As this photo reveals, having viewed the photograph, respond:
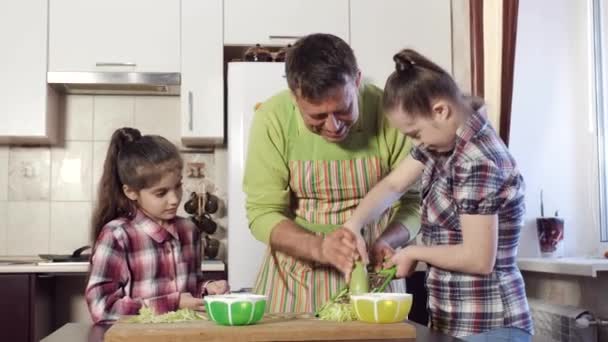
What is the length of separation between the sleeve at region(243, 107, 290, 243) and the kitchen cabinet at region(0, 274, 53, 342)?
1548 mm

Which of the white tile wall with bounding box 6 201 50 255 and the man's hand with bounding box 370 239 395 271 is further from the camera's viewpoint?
the white tile wall with bounding box 6 201 50 255

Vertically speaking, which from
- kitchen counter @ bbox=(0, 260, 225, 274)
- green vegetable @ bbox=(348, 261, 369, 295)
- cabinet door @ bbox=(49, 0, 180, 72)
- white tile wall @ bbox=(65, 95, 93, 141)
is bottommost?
kitchen counter @ bbox=(0, 260, 225, 274)

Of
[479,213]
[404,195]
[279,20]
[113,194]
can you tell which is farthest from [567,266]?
[279,20]

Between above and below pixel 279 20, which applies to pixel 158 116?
below

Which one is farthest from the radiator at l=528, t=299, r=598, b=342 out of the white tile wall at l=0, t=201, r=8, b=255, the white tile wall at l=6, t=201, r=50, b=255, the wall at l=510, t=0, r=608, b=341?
the white tile wall at l=0, t=201, r=8, b=255

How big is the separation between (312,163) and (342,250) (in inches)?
11.4

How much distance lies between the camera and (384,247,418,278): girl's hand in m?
1.40

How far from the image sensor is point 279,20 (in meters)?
3.30

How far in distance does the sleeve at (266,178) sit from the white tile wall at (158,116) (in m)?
1.82

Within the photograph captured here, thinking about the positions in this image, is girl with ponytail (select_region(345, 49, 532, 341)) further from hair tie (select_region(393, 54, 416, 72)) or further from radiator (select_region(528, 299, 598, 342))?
radiator (select_region(528, 299, 598, 342))

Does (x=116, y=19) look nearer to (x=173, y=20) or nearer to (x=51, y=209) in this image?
(x=173, y=20)

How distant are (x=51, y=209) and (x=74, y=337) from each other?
232 centimetres

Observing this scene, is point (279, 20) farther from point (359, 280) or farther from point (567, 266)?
point (359, 280)

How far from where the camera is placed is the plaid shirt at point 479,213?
52.1 inches
